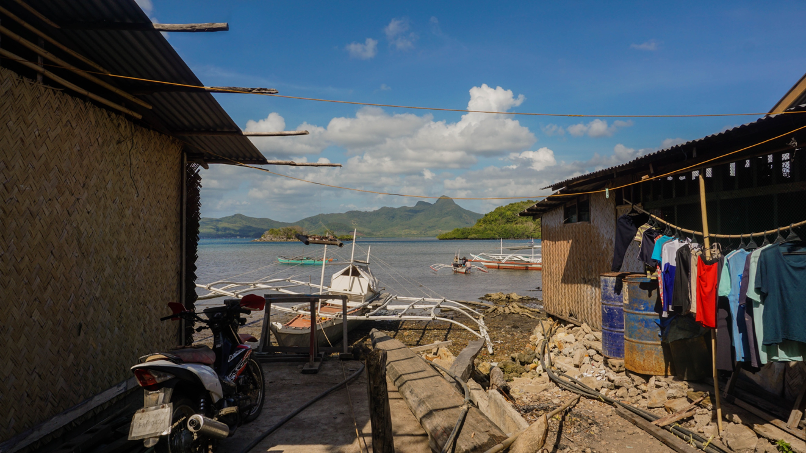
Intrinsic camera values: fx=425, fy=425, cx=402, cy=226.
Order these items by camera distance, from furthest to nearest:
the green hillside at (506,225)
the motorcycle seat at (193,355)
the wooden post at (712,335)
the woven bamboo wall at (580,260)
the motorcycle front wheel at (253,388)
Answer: the green hillside at (506,225) → the woven bamboo wall at (580,260) → the wooden post at (712,335) → the motorcycle front wheel at (253,388) → the motorcycle seat at (193,355)

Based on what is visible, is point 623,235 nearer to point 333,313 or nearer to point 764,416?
point 764,416

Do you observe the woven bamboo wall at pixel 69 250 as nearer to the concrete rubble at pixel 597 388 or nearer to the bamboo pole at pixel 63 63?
the bamboo pole at pixel 63 63

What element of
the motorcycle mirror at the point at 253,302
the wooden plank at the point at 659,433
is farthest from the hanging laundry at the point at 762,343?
the motorcycle mirror at the point at 253,302

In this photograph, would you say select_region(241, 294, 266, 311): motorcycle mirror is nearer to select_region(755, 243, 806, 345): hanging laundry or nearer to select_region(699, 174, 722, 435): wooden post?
select_region(699, 174, 722, 435): wooden post

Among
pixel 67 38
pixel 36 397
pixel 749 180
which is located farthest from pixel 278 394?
pixel 749 180

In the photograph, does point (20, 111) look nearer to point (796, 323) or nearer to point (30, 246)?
point (30, 246)

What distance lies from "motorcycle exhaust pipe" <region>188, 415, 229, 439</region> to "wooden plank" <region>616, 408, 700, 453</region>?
15.6 ft

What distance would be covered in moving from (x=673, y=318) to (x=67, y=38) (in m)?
8.63

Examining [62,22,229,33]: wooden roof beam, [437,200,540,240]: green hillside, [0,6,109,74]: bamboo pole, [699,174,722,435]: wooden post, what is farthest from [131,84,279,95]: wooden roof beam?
[437,200,540,240]: green hillside

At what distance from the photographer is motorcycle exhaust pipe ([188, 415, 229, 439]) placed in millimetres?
3475

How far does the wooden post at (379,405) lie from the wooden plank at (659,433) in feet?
11.9

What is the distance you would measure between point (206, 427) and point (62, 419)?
7.56 feet

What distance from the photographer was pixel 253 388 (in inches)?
192

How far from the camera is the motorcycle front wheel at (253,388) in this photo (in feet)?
15.0
